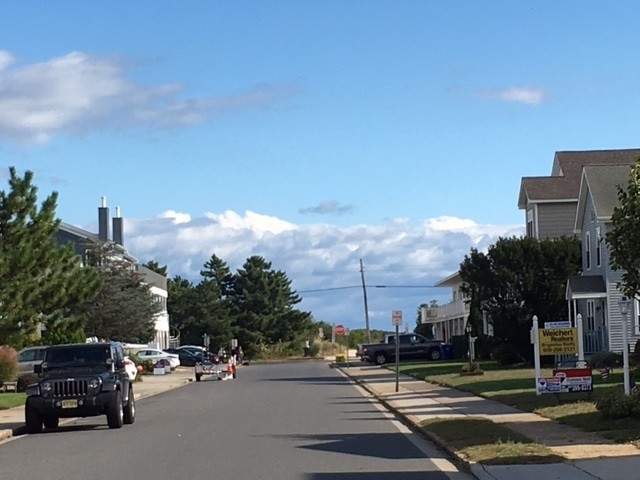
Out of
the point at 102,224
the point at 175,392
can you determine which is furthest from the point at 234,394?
the point at 102,224

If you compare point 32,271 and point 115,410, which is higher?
point 32,271

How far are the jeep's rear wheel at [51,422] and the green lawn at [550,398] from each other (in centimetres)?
989

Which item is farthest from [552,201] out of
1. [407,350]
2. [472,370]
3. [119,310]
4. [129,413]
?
[129,413]

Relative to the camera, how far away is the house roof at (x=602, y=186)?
4878 centimetres

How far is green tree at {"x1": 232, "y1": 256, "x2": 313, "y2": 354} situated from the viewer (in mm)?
109000

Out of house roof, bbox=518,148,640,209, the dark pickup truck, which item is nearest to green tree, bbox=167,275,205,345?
the dark pickup truck

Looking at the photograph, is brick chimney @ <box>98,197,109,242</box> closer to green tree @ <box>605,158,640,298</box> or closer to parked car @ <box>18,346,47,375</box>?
parked car @ <box>18,346,47,375</box>

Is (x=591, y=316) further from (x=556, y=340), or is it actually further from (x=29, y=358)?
(x=556, y=340)

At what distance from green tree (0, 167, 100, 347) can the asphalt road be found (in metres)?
7.68

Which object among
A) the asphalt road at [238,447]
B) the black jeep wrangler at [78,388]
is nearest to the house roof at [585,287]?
the asphalt road at [238,447]

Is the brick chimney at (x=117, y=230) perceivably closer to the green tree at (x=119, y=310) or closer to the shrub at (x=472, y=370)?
the green tree at (x=119, y=310)

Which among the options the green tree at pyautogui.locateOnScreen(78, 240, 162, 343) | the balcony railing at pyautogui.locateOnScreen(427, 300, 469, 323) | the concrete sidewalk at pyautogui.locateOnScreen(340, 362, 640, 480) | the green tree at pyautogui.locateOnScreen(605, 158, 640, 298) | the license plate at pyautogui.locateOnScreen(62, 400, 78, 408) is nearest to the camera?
the concrete sidewalk at pyautogui.locateOnScreen(340, 362, 640, 480)

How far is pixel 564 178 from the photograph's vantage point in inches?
2347

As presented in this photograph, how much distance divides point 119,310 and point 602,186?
3000cm
